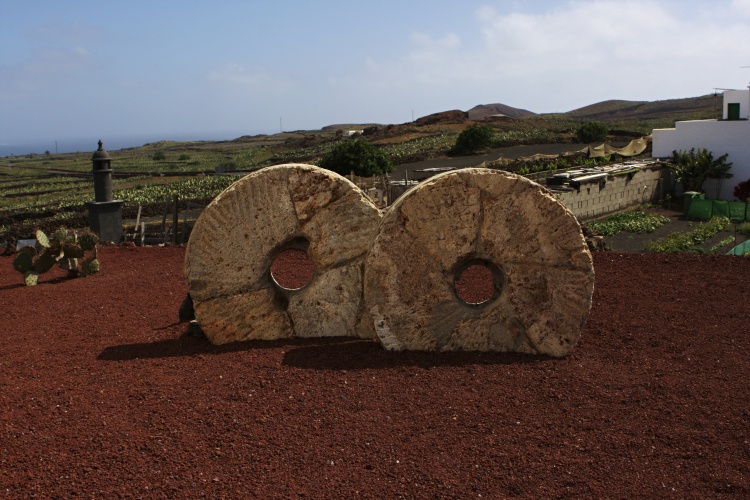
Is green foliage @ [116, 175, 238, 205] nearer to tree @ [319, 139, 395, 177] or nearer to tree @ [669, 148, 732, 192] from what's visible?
tree @ [319, 139, 395, 177]

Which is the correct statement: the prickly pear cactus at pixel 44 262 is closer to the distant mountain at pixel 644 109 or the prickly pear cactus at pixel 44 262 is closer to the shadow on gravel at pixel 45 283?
the shadow on gravel at pixel 45 283

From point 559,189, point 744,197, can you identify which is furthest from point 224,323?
point 744,197

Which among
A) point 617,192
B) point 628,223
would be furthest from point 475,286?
point 617,192

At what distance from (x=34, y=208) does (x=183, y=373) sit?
3670 cm

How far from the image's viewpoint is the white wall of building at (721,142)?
27.9 m

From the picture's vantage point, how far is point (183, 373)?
730 cm

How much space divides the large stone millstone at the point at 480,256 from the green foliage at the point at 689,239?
384 inches

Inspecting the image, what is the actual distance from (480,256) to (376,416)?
221 centimetres

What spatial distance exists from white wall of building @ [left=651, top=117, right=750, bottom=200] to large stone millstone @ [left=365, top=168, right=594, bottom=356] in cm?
2340

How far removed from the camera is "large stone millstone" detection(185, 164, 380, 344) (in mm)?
8117

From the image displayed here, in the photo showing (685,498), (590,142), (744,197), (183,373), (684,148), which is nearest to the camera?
(685,498)

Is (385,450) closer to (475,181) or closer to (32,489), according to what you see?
(32,489)

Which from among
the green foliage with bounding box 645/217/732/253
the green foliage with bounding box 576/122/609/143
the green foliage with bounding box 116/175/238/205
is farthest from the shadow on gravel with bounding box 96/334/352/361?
the green foliage with bounding box 576/122/609/143

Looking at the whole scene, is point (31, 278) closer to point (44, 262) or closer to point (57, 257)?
point (44, 262)
